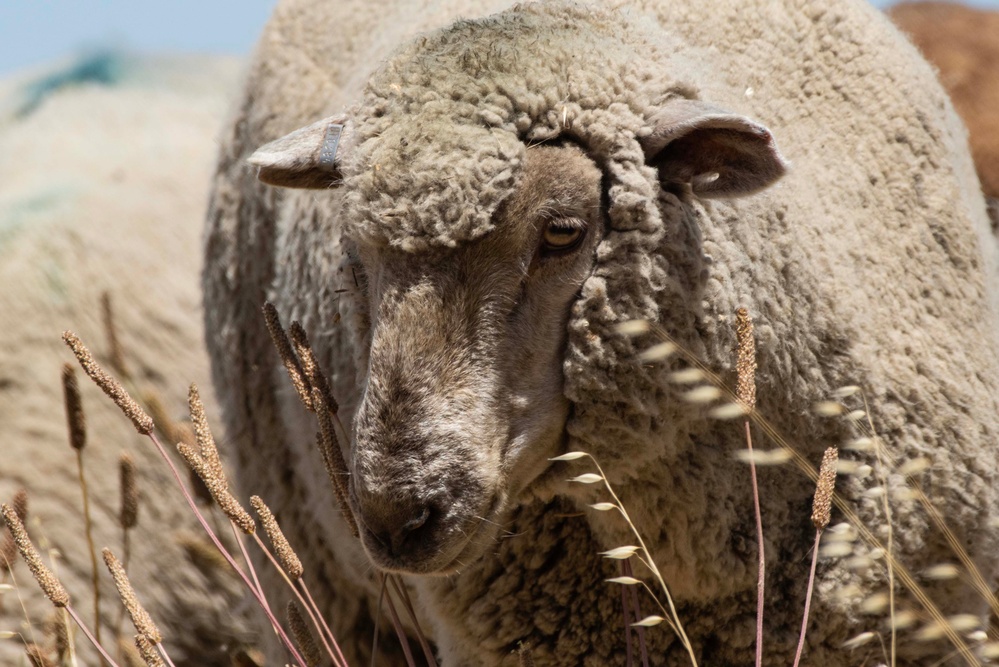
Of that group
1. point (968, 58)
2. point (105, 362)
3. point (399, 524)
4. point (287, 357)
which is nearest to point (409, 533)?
point (399, 524)

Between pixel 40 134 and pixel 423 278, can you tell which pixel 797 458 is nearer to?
pixel 423 278

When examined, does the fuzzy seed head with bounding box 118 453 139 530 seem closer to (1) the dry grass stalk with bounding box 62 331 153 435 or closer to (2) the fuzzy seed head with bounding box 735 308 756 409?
(1) the dry grass stalk with bounding box 62 331 153 435

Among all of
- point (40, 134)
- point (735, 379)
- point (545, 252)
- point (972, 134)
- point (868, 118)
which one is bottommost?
point (735, 379)

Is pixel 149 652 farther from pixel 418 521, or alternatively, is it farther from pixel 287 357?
pixel 287 357

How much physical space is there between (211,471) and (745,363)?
1.02 m

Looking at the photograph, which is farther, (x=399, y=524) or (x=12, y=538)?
(x=12, y=538)

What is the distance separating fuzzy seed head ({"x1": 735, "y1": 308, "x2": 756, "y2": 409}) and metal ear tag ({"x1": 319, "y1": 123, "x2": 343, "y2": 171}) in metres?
0.88

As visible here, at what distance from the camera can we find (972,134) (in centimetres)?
671

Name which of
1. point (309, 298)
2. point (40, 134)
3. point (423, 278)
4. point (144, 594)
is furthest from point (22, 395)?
point (423, 278)

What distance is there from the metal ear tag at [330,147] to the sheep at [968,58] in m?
4.18

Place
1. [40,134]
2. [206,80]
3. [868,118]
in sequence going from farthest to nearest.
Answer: [206,80] < [40,134] < [868,118]

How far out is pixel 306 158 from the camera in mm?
2852

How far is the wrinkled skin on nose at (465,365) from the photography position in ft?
8.21

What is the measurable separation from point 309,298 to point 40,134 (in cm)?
532
